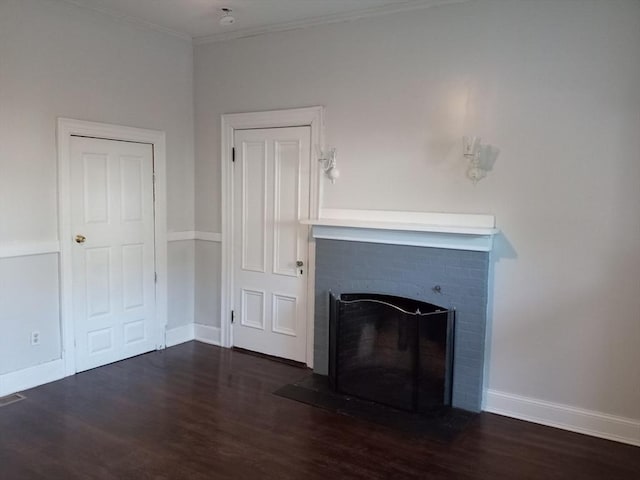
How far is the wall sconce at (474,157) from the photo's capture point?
352 centimetres

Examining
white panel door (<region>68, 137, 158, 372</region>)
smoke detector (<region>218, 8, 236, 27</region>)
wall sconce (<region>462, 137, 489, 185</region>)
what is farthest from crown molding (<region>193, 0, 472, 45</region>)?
white panel door (<region>68, 137, 158, 372</region>)

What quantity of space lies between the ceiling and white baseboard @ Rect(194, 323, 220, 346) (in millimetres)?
2697

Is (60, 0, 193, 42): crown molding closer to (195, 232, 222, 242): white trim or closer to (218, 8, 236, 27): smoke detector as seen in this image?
(218, 8, 236, 27): smoke detector

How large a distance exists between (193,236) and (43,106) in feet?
5.74

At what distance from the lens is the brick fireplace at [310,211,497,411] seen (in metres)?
3.50

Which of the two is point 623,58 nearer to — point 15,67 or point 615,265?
point 615,265

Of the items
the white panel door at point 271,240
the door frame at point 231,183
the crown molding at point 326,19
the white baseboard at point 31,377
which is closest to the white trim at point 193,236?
the door frame at point 231,183

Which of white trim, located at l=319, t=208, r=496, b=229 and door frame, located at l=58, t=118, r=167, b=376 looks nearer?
white trim, located at l=319, t=208, r=496, b=229

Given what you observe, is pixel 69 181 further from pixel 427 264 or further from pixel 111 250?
pixel 427 264

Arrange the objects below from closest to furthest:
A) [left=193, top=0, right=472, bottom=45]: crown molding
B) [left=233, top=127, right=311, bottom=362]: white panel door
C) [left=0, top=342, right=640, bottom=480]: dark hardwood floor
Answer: [left=0, top=342, right=640, bottom=480]: dark hardwood floor
[left=193, top=0, right=472, bottom=45]: crown molding
[left=233, top=127, right=311, bottom=362]: white panel door

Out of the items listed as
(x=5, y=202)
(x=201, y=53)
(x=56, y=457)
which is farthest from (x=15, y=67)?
(x=56, y=457)

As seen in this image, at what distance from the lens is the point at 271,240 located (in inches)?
181

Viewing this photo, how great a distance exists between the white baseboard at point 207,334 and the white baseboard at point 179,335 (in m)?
0.06

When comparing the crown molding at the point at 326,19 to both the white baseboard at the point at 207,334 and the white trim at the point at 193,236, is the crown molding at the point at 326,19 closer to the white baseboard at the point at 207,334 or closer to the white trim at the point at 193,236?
the white trim at the point at 193,236
